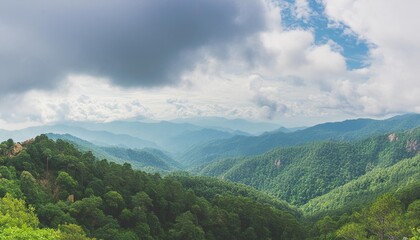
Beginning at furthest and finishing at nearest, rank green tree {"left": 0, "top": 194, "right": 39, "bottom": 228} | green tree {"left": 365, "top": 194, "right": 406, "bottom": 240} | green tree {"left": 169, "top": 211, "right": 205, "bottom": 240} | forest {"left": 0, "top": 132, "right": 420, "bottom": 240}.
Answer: green tree {"left": 169, "top": 211, "right": 205, "bottom": 240} → forest {"left": 0, "top": 132, "right": 420, "bottom": 240} → green tree {"left": 365, "top": 194, "right": 406, "bottom": 240} → green tree {"left": 0, "top": 194, "right": 39, "bottom": 228}

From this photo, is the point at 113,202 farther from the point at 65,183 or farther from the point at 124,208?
the point at 65,183

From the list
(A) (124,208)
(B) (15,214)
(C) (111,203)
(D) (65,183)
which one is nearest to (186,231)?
(A) (124,208)

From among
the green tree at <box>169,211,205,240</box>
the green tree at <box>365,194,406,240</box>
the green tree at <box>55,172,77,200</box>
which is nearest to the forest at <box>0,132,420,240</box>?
the green tree at <box>365,194,406,240</box>

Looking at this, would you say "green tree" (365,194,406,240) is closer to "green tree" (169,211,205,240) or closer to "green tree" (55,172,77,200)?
"green tree" (169,211,205,240)

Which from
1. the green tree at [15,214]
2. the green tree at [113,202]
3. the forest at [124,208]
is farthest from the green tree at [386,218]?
the green tree at [15,214]

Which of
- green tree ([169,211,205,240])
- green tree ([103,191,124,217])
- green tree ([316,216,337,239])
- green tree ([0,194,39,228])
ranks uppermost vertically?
green tree ([0,194,39,228])

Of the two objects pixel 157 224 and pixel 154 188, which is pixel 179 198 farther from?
pixel 157 224

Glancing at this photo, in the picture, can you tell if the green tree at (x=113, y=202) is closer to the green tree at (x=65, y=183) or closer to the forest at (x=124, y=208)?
the forest at (x=124, y=208)

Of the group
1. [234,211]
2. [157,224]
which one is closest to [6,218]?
[157,224]
